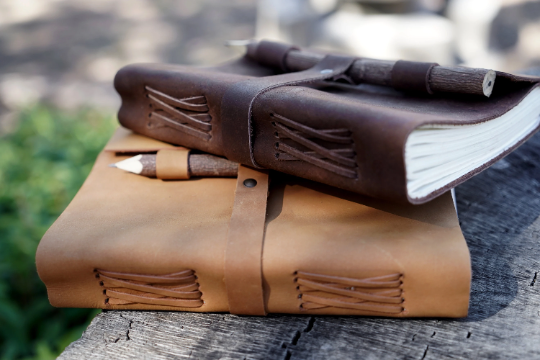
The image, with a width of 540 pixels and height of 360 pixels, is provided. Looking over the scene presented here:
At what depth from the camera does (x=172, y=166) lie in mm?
1409

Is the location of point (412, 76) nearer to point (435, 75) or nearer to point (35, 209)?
point (435, 75)

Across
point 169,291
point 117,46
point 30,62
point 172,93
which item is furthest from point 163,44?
point 169,291

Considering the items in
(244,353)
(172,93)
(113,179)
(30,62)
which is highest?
(172,93)

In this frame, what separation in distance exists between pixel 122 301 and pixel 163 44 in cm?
551

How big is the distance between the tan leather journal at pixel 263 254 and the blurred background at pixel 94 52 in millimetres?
819

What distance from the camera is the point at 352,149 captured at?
1083mm

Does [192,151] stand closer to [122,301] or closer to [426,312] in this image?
[122,301]

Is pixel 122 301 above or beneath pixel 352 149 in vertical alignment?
beneath

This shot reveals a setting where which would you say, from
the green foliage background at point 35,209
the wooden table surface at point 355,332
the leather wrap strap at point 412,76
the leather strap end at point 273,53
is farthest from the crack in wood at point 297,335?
the green foliage background at point 35,209

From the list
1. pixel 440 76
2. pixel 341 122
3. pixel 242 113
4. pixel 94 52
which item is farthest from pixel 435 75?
pixel 94 52

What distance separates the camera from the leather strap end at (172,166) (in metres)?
1.41

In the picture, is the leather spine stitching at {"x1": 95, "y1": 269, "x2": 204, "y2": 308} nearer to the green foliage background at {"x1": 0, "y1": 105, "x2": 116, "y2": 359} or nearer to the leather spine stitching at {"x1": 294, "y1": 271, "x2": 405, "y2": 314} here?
the leather spine stitching at {"x1": 294, "y1": 271, "x2": 405, "y2": 314}

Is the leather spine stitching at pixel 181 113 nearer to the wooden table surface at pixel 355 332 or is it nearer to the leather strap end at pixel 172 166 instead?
the leather strap end at pixel 172 166

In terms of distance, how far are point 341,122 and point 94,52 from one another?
561 centimetres
